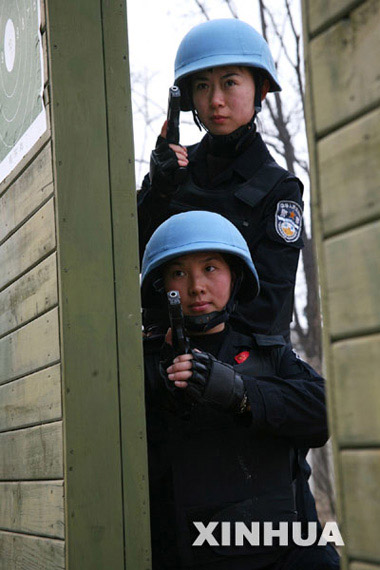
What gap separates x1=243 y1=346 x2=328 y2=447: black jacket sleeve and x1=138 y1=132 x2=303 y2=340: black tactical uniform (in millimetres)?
451

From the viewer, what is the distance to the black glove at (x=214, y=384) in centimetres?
256

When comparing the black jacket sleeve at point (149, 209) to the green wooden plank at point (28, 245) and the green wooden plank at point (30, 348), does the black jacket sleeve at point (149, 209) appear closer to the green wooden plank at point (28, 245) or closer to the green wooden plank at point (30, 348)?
the green wooden plank at point (28, 245)

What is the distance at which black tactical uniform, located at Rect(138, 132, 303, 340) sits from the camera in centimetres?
319

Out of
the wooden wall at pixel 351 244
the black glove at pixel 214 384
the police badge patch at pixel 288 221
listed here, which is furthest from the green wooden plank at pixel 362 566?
the police badge patch at pixel 288 221

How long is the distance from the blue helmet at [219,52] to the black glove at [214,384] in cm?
126

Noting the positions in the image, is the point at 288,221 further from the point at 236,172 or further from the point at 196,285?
the point at 196,285

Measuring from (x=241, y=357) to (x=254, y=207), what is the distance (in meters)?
0.66

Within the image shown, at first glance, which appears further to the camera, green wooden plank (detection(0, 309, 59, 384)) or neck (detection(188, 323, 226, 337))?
neck (detection(188, 323, 226, 337))

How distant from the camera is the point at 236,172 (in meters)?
3.36

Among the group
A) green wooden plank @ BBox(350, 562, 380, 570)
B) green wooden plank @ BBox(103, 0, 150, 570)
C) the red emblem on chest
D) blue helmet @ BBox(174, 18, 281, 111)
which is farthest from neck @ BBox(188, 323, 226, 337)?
green wooden plank @ BBox(350, 562, 380, 570)

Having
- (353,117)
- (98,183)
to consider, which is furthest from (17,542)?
(353,117)

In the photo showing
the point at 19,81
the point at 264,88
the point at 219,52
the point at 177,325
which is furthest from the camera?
the point at 264,88

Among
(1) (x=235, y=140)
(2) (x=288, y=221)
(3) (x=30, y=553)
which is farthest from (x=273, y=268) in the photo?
(3) (x=30, y=553)

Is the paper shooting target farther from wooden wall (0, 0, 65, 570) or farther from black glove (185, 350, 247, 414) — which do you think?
black glove (185, 350, 247, 414)
